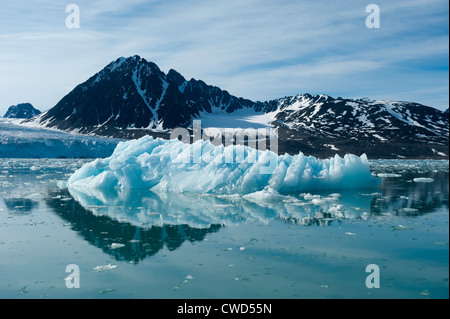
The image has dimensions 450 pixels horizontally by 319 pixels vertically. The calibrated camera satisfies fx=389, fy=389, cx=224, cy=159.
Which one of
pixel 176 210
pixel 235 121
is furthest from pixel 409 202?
pixel 235 121

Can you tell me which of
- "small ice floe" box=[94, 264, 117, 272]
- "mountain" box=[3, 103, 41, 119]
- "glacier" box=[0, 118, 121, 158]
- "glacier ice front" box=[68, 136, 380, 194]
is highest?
"mountain" box=[3, 103, 41, 119]

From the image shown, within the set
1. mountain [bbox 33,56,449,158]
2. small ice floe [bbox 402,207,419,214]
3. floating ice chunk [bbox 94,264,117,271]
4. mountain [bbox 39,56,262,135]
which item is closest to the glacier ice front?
small ice floe [bbox 402,207,419,214]

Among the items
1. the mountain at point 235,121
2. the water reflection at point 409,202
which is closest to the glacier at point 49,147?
the mountain at point 235,121

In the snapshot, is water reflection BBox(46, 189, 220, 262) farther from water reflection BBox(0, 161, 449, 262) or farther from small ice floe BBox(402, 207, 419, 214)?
small ice floe BBox(402, 207, 419, 214)

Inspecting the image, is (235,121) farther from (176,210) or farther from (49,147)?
(176,210)

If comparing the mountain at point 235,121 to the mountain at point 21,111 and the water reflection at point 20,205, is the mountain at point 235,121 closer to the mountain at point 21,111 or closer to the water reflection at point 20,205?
the mountain at point 21,111

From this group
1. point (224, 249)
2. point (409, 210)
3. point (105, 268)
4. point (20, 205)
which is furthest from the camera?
point (20, 205)

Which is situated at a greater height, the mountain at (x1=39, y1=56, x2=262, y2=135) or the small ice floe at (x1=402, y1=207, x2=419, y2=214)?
the mountain at (x1=39, y1=56, x2=262, y2=135)
